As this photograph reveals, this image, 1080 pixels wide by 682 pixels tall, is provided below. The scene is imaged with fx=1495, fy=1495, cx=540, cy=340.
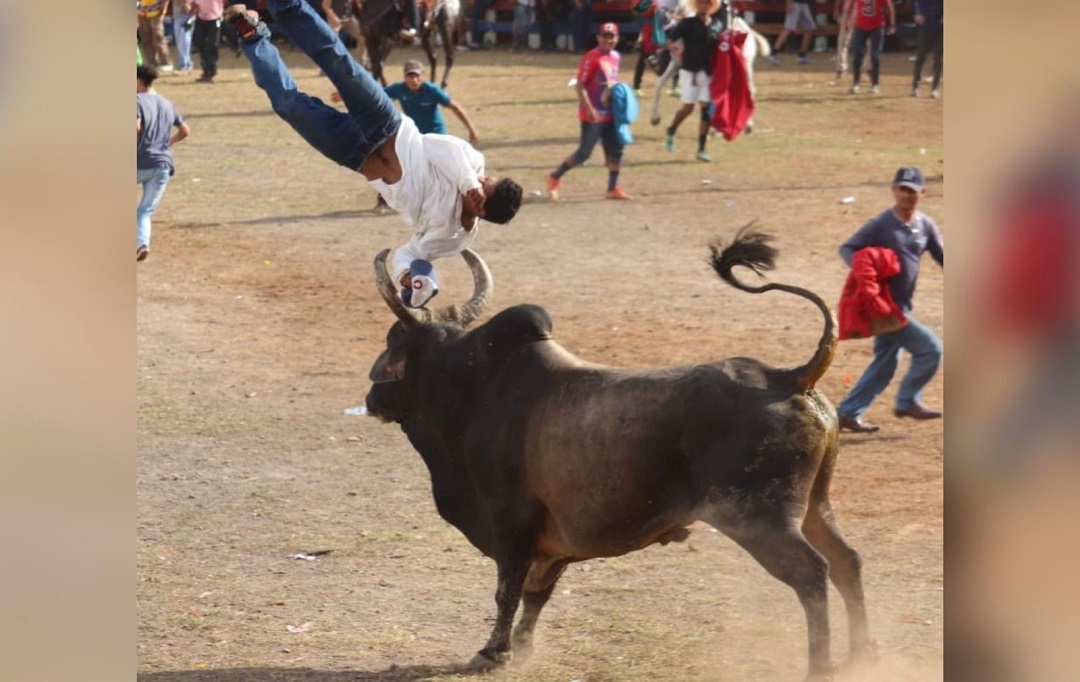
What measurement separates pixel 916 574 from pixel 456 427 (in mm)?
2531

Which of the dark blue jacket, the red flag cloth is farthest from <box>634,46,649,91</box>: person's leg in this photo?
the red flag cloth

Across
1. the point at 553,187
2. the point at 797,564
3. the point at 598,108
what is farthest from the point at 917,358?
the point at 553,187

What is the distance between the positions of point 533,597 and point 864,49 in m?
20.6

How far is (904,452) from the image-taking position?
31.4 ft

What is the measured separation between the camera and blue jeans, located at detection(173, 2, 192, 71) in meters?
26.3

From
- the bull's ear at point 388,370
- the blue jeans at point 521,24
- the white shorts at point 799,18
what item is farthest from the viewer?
the blue jeans at point 521,24

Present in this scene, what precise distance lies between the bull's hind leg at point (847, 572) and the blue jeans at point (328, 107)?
9.66ft

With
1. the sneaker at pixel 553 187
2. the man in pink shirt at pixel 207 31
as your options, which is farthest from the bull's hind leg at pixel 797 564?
the man in pink shirt at pixel 207 31

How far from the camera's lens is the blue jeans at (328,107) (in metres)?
7.33

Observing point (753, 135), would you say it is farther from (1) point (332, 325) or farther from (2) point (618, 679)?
(2) point (618, 679)

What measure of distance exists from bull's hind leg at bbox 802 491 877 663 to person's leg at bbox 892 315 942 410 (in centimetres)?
376

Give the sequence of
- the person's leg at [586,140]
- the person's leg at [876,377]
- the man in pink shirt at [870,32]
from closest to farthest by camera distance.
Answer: the person's leg at [876,377] < the person's leg at [586,140] < the man in pink shirt at [870,32]

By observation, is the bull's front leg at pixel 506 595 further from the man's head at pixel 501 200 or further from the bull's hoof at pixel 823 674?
the man's head at pixel 501 200

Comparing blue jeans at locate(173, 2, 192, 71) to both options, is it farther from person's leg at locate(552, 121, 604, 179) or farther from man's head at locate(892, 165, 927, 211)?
man's head at locate(892, 165, 927, 211)
